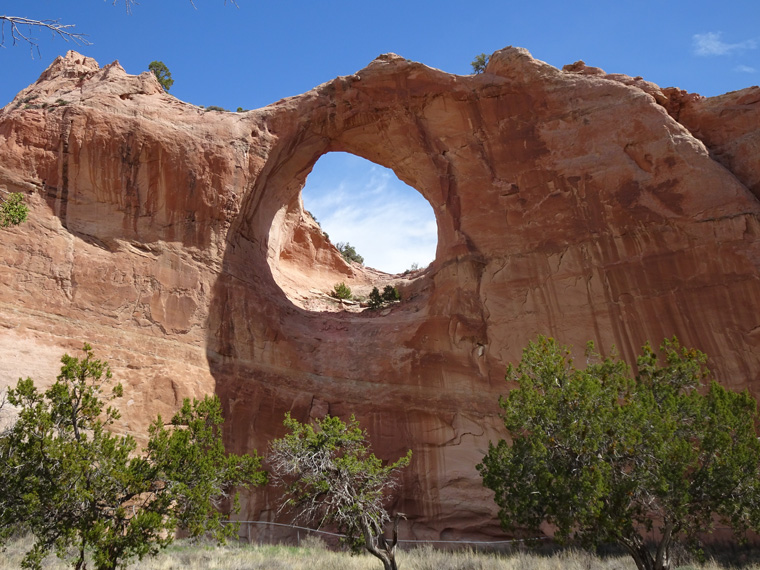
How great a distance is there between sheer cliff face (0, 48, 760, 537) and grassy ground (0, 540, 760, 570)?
228 centimetres

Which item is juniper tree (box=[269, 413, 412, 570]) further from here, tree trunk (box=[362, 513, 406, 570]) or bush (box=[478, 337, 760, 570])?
bush (box=[478, 337, 760, 570])

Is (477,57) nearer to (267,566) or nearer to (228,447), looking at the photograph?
(228,447)

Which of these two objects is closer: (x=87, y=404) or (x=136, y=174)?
(x=87, y=404)

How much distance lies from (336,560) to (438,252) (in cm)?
1109

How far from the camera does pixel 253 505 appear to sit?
16359mm

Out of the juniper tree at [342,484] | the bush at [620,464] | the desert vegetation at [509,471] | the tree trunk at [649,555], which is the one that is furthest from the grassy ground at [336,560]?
the bush at [620,464]

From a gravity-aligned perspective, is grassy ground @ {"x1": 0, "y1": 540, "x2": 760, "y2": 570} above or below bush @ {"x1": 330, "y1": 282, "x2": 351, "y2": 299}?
below

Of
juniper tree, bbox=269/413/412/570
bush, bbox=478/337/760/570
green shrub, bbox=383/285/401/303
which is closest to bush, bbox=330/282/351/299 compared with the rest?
green shrub, bbox=383/285/401/303

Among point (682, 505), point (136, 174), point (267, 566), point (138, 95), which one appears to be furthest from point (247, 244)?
point (682, 505)

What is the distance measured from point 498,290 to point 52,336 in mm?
12385

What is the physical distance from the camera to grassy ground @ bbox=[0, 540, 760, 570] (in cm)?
1242

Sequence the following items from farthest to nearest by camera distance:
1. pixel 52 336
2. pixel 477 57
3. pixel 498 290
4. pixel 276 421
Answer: pixel 477 57, pixel 498 290, pixel 276 421, pixel 52 336

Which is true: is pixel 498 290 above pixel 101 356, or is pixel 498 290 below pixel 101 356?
above

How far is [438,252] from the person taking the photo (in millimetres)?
21500
